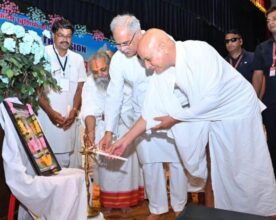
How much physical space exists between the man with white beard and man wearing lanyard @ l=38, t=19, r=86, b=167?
0.16 m

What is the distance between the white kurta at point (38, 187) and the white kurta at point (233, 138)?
0.65 meters

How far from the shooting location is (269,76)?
313cm

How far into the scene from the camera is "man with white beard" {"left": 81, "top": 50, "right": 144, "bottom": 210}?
265 cm

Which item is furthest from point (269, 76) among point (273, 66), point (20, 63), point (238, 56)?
point (20, 63)

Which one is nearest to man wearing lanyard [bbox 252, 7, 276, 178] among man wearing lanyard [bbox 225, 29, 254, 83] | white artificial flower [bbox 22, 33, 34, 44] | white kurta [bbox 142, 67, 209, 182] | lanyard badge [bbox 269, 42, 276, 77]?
lanyard badge [bbox 269, 42, 276, 77]

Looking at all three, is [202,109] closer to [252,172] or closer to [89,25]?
[252,172]

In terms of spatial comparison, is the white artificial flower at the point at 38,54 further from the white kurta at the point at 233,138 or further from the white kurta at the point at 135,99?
the white kurta at the point at 135,99

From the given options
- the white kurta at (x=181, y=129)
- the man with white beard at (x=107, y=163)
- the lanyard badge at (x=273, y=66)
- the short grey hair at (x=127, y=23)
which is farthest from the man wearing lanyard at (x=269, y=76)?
the short grey hair at (x=127, y=23)

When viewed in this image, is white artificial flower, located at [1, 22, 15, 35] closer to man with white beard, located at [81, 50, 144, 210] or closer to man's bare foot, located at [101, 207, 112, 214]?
man with white beard, located at [81, 50, 144, 210]

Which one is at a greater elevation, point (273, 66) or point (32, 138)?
point (273, 66)

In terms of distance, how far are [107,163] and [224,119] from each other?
3.64 feet

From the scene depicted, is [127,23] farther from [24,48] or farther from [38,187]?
[38,187]

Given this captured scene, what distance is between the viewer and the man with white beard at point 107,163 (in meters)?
2.65

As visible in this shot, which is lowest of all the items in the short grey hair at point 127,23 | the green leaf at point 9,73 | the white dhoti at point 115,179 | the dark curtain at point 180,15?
the white dhoti at point 115,179
